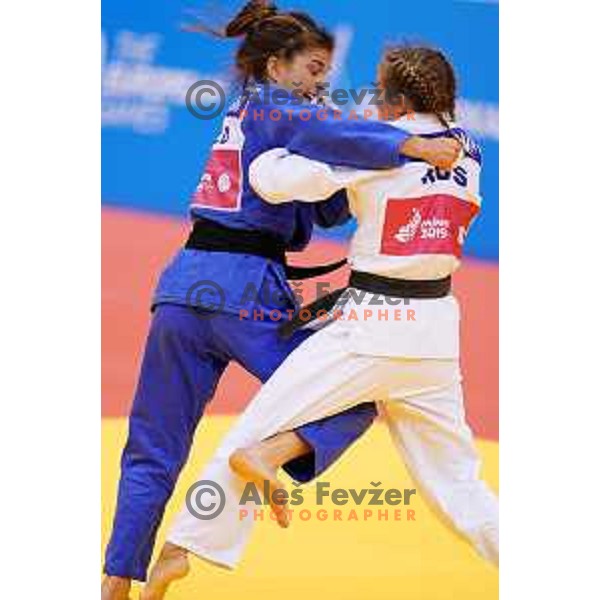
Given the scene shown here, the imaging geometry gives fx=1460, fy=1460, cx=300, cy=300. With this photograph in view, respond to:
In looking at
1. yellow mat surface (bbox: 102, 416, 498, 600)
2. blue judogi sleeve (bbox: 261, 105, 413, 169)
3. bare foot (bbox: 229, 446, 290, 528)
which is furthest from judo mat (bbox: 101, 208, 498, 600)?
blue judogi sleeve (bbox: 261, 105, 413, 169)

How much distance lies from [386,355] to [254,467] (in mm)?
363

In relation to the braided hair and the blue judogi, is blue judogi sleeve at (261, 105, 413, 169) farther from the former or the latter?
the braided hair

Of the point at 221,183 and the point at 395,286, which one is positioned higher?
the point at 221,183

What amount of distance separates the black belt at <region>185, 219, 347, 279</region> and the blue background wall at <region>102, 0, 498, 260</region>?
80mm

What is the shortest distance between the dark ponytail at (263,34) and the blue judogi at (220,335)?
82 millimetres

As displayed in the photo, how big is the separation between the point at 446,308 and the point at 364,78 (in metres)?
0.53

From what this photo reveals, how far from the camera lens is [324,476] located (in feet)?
10.4

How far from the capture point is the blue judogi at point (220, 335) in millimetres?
3047

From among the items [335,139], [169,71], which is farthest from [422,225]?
[169,71]

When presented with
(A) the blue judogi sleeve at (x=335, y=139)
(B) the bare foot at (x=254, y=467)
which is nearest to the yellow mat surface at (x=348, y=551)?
(B) the bare foot at (x=254, y=467)

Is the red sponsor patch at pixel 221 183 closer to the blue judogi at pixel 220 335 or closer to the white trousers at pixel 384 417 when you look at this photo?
the blue judogi at pixel 220 335

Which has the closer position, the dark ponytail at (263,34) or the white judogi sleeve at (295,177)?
the white judogi sleeve at (295,177)

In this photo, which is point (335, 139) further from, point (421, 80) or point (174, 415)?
point (174, 415)

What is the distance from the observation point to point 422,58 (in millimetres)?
3186
